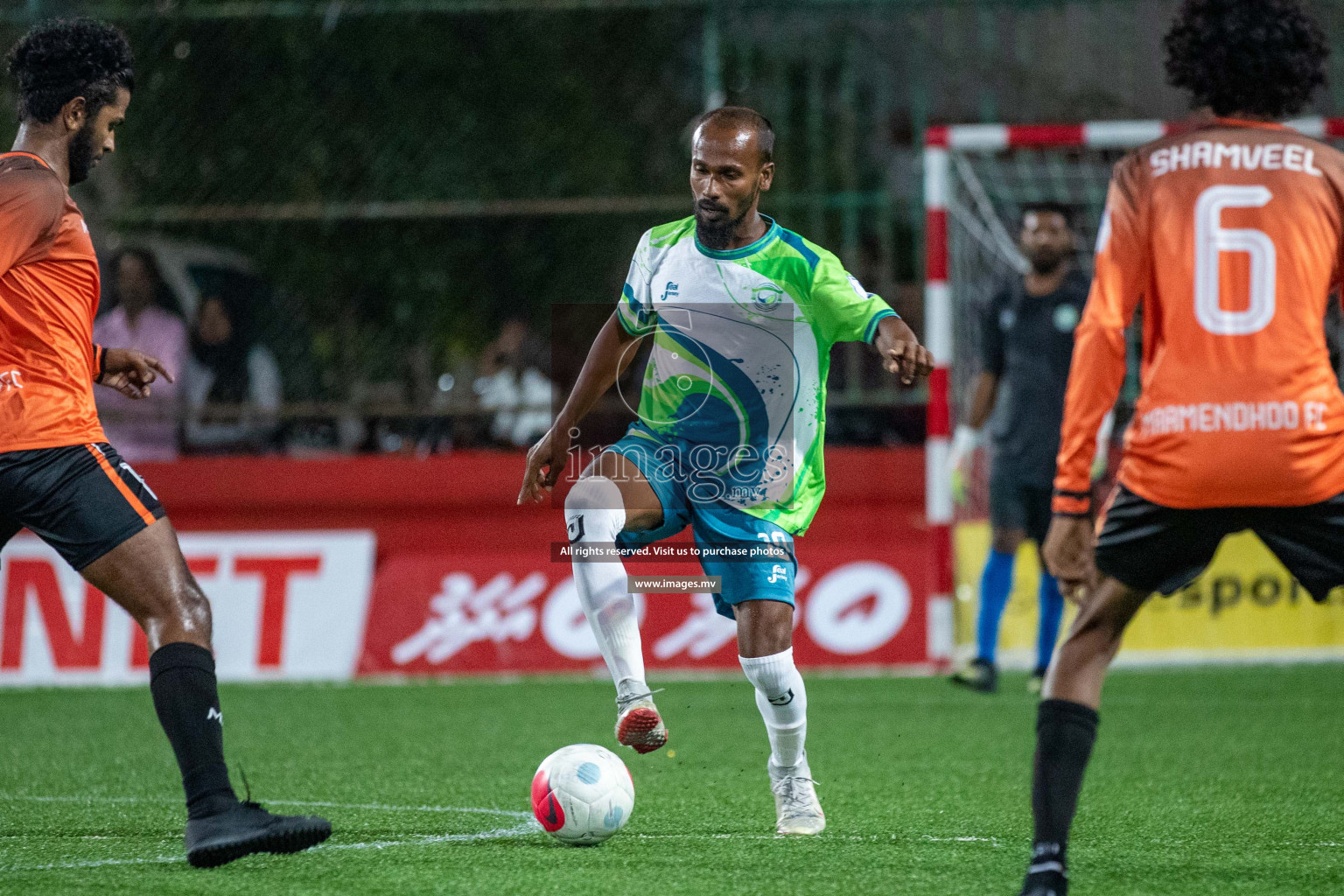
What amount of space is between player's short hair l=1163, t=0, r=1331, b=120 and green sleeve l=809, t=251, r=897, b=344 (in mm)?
1189

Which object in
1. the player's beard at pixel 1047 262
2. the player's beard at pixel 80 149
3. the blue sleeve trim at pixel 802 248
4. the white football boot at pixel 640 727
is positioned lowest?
the white football boot at pixel 640 727

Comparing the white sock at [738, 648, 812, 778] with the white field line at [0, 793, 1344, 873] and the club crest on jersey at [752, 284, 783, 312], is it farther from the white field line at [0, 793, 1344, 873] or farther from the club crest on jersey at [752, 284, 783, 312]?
the club crest on jersey at [752, 284, 783, 312]

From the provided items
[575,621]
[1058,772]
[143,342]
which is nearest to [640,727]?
[1058,772]

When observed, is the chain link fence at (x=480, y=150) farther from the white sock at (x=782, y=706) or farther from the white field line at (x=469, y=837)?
the white sock at (x=782, y=706)

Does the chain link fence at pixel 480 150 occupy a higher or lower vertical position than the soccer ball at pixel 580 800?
higher

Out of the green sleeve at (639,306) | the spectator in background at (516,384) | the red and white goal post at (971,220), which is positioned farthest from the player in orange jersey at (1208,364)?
the spectator in background at (516,384)

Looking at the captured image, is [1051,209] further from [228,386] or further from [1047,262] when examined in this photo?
[228,386]

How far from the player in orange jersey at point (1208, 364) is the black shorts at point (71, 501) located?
231 cm

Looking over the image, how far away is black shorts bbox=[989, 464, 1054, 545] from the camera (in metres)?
8.94

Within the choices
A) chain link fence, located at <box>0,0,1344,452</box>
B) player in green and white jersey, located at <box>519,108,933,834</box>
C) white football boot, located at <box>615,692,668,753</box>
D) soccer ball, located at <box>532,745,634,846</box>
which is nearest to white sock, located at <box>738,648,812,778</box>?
player in green and white jersey, located at <box>519,108,933,834</box>

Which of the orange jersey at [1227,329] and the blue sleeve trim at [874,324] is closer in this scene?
the orange jersey at [1227,329]

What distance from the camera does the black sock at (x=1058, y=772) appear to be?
3.52m

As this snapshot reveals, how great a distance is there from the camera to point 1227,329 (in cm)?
352

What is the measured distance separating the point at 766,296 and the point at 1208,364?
1.71 metres
